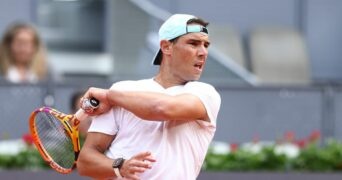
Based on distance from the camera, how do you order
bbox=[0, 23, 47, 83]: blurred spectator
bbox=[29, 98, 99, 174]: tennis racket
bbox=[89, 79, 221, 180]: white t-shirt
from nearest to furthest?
1. bbox=[89, 79, 221, 180]: white t-shirt
2. bbox=[29, 98, 99, 174]: tennis racket
3. bbox=[0, 23, 47, 83]: blurred spectator

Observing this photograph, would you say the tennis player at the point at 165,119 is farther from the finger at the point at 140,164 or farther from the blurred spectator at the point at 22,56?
the blurred spectator at the point at 22,56

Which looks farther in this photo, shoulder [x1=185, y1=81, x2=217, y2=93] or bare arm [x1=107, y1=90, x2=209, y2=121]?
shoulder [x1=185, y1=81, x2=217, y2=93]

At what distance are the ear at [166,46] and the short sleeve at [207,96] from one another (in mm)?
209

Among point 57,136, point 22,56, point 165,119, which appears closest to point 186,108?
point 165,119

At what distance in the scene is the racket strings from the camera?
6.38 m

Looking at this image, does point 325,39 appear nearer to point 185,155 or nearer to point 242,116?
point 242,116

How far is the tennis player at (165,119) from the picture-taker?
19.8 feet

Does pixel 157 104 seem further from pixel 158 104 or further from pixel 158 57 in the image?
pixel 158 57

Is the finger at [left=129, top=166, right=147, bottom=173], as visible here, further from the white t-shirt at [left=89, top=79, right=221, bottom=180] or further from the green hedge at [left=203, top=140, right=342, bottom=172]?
the green hedge at [left=203, top=140, right=342, bottom=172]

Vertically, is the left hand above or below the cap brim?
below

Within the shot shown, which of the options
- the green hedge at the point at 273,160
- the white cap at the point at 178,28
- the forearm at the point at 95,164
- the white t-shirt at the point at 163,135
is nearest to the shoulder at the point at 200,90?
the white t-shirt at the point at 163,135

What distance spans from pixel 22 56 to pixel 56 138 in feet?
14.8

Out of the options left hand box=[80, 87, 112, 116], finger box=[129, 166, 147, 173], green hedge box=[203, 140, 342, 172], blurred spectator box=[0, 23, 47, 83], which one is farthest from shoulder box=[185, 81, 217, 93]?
blurred spectator box=[0, 23, 47, 83]

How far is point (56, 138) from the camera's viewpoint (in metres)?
6.46
